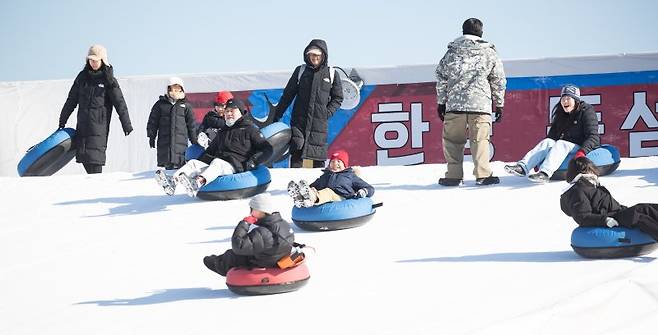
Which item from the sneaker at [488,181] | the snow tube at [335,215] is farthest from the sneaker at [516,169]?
the snow tube at [335,215]

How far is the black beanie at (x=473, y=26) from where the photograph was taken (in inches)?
469

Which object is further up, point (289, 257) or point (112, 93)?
point (112, 93)

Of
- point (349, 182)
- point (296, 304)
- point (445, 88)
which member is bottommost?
point (296, 304)

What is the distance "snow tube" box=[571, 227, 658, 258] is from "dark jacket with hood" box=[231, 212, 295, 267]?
2.13m

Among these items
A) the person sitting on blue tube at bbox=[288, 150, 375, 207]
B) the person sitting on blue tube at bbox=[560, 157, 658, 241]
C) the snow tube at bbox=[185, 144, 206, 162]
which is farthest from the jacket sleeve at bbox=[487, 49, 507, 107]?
the person sitting on blue tube at bbox=[560, 157, 658, 241]

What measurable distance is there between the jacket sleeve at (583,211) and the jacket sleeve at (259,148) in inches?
175

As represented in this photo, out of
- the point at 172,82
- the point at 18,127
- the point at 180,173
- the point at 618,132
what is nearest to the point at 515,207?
the point at 180,173

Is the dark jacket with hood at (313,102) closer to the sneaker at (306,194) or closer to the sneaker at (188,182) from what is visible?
the sneaker at (188,182)

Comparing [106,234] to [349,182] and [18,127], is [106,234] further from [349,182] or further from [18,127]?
[18,127]

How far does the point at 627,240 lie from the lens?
773cm

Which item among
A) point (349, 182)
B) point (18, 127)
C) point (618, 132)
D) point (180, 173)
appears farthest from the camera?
point (18, 127)

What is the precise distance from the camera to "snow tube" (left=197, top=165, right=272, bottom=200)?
1149 centimetres

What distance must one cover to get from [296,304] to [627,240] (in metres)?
2.40

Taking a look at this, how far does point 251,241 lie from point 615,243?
256cm
